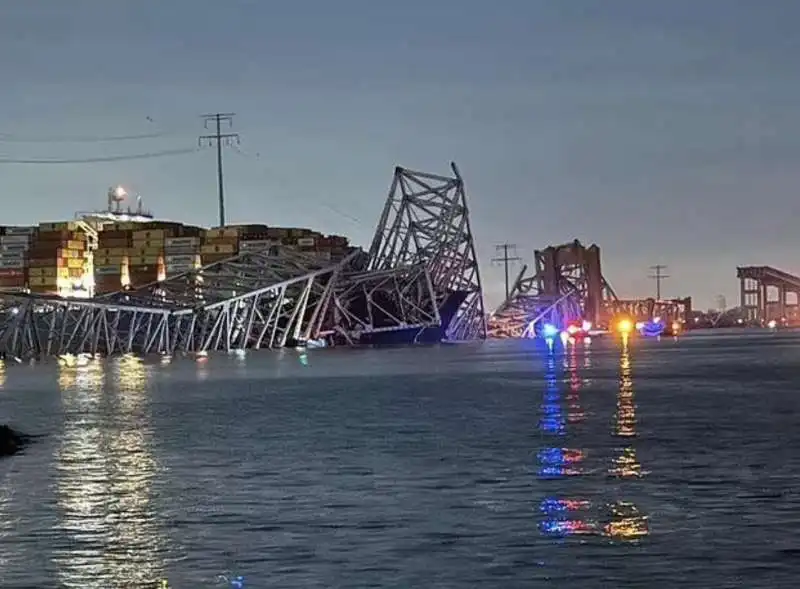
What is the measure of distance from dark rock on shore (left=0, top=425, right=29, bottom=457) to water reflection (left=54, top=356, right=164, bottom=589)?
1.05 metres

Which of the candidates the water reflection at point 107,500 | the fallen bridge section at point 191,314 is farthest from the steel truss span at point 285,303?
the water reflection at point 107,500

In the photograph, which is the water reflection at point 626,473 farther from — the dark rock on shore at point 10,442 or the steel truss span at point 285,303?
the steel truss span at point 285,303

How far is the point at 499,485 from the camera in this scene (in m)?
22.7

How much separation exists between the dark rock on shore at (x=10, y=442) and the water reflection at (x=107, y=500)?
105cm

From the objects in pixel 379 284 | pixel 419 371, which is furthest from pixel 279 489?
pixel 379 284

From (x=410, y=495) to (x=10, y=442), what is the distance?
45.7 feet

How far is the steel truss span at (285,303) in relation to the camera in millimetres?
134500

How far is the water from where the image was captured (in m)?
15.6

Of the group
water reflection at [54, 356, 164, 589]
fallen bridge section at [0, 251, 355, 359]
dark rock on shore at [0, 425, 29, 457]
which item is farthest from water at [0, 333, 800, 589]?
fallen bridge section at [0, 251, 355, 359]

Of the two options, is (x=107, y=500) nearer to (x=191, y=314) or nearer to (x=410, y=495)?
(x=410, y=495)

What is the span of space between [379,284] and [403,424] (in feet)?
410

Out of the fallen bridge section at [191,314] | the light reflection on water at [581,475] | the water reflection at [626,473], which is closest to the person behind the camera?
the water reflection at [626,473]

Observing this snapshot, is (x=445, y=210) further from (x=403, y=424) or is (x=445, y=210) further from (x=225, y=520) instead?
(x=225, y=520)

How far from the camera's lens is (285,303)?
153625mm
